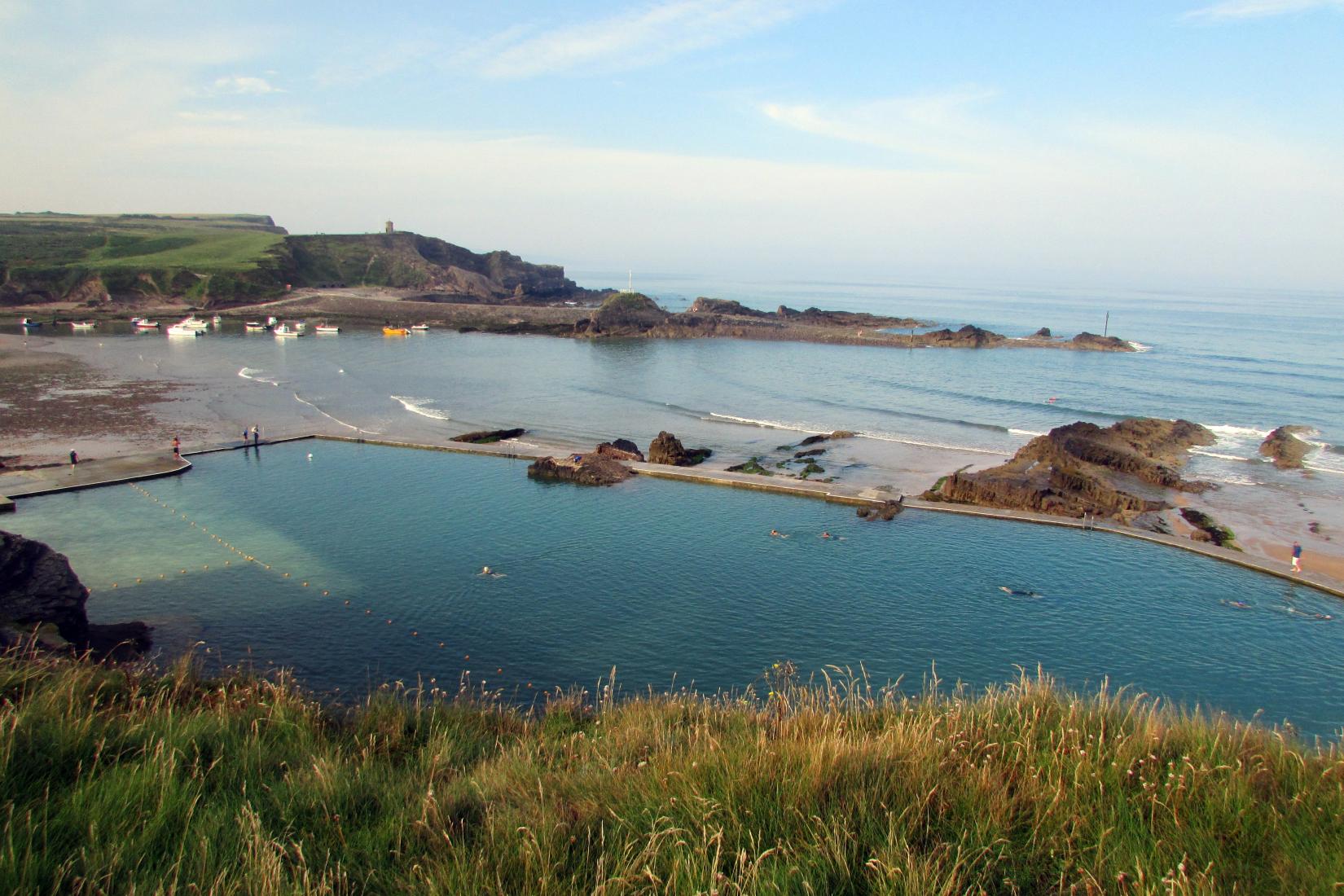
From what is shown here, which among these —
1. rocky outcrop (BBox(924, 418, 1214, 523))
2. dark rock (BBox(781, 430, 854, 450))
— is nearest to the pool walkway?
rocky outcrop (BBox(924, 418, 1214, 523))

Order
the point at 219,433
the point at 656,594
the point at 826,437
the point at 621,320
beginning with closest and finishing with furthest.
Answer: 1. the point at 656,594
2. the point at 219,433
3. the point at 826,437
4. the point at 621,320

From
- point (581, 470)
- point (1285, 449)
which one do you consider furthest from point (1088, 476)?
point (581, 470)

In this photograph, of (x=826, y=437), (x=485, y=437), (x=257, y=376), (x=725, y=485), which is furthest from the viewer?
(x=257, y=376)

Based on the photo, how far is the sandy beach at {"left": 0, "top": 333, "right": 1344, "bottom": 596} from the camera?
81.0ft

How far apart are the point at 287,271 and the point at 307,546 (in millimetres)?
97583

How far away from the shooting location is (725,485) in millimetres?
27250

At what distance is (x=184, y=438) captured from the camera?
31.7 m

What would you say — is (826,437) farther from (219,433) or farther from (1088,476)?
(219,433)

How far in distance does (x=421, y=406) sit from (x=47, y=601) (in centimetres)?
3005

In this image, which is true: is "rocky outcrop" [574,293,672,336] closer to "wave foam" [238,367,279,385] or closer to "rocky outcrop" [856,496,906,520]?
"wave foam" [238,367,279,385]

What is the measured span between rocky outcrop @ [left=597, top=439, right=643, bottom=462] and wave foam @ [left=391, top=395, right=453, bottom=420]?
12239mm

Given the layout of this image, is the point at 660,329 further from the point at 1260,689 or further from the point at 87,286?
the point at 1260,689

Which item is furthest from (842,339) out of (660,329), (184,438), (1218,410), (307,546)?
(307,546)

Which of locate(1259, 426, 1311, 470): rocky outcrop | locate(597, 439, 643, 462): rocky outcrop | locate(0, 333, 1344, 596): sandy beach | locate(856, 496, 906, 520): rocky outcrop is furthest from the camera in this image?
locate(1259, 426, 1311, 470): rocky outcrop
